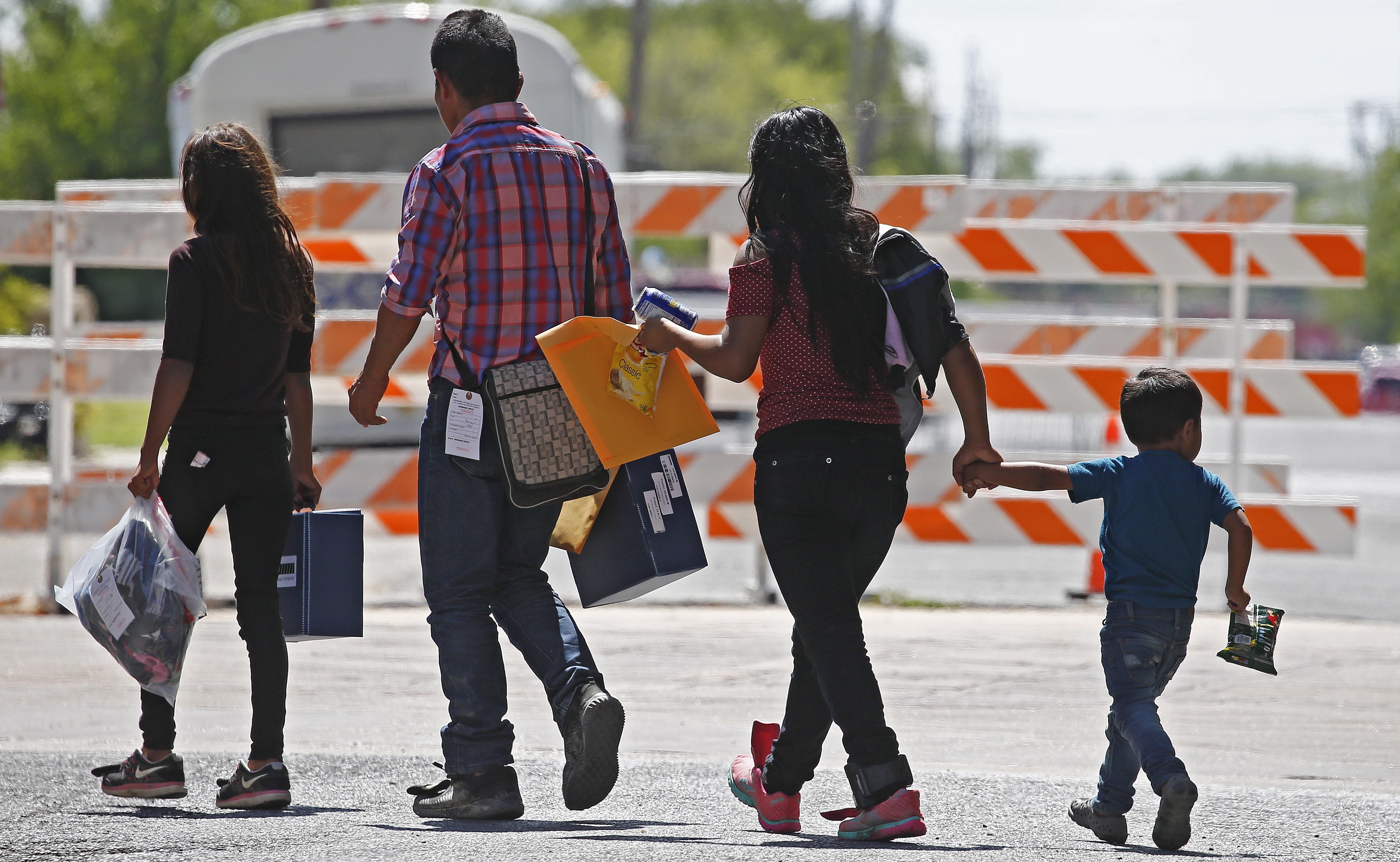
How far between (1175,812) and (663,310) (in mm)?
1694

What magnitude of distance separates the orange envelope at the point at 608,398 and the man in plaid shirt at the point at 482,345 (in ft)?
0.44

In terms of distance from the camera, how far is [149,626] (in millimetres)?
4215

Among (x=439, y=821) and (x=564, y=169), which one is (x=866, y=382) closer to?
(x=564, y=169)

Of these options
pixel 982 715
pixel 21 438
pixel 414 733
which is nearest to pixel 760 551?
pixel 982 715

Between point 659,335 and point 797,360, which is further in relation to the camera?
point 659,335

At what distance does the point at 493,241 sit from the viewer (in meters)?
4.05

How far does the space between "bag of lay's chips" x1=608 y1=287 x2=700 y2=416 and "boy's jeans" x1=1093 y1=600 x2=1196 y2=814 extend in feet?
4.17

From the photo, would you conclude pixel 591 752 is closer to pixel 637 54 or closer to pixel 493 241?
pixel 493 241

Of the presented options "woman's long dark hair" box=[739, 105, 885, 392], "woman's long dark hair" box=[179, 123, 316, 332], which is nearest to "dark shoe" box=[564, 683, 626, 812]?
"woman's long dark hair" box=[739, 105, 885, 392]

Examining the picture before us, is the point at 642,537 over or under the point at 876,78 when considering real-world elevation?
under

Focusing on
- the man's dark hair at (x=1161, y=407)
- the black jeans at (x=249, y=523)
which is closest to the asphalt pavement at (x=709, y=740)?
the black jeans at (x=249, y=523)

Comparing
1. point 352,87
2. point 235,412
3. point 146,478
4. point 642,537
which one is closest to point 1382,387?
point 352,87

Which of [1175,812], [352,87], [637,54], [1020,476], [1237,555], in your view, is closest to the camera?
[1175,812]

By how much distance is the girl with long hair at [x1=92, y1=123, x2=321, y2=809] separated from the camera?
13.9 ft
